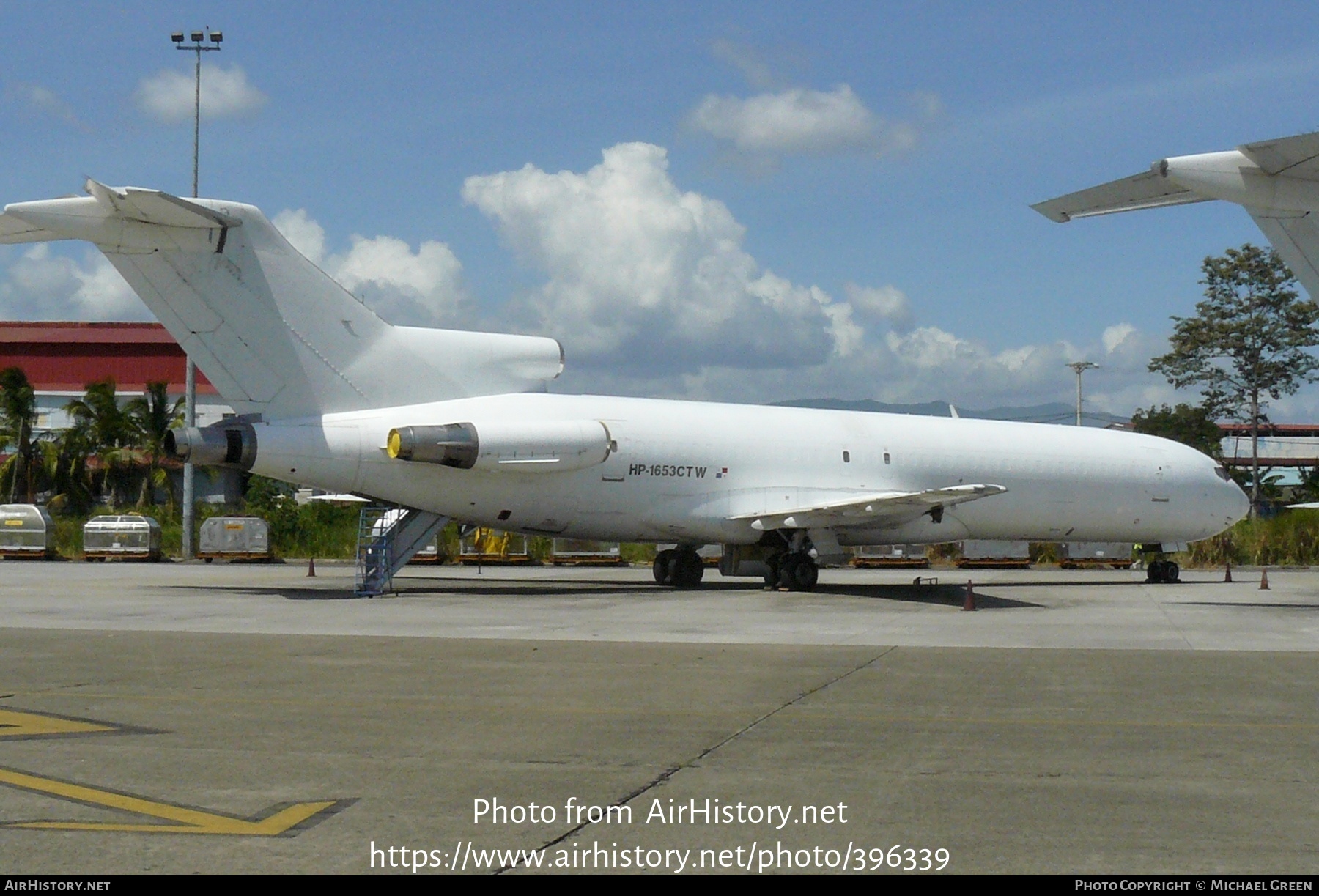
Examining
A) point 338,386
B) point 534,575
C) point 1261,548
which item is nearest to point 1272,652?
point 338,386

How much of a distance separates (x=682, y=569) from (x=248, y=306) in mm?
10446

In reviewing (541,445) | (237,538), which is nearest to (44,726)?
(541,445)

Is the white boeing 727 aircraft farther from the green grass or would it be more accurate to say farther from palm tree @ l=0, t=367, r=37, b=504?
palm tree @ l=0, t=367, r=37, b=504

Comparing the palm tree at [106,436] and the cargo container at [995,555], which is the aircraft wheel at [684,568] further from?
the palm tree at [106,436]

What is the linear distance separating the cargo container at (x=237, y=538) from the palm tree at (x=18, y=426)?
1706 centimetres

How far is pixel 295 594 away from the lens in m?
23.4

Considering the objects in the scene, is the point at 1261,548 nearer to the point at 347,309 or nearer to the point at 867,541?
the point at 867,541

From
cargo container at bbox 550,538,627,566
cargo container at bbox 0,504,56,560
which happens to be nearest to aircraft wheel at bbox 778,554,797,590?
cargo container at bbox 550,538,627,566

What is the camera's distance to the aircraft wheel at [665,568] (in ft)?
89.9

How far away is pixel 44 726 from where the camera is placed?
901cm

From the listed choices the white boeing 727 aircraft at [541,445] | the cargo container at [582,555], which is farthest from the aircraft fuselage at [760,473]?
the cargo container at [582,555]

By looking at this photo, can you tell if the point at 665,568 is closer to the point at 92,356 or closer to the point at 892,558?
the point at 892,558

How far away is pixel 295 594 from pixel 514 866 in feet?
61.9

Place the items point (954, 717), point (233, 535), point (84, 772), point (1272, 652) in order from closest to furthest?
point (84, 772)
point (954, 717)
point (1272, 652)
point (233, 535)
